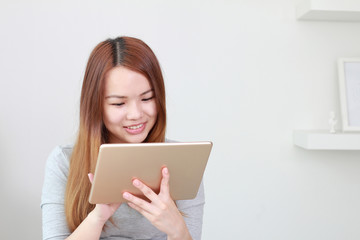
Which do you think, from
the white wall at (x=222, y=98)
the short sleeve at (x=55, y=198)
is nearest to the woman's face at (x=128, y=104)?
the short sleeve at (x=55, y=198)

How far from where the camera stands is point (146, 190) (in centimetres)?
113

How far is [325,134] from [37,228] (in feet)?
4.59

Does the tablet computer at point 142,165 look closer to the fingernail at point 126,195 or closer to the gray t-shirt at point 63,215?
the fingernail at point 126,195

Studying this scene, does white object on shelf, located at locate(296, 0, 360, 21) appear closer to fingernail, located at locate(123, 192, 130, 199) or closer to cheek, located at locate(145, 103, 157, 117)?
cheek, located at locate(145, 103, 157, 117)

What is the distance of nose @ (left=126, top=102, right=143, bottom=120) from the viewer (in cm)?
131

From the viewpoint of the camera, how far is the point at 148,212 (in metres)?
1.15

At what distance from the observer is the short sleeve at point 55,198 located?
4.38 feet

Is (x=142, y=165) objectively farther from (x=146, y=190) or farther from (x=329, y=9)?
(x=329, y=9)

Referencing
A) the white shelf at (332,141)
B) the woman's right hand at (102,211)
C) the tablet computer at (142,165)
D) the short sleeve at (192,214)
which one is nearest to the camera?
the tablet computer at (142,165)

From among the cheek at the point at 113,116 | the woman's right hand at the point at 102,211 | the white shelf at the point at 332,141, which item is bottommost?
the woman's right hand at the point at 102,211

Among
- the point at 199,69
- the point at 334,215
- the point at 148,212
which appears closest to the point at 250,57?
the point at 199,69

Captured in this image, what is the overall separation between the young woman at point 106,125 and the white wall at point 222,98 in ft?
2.59

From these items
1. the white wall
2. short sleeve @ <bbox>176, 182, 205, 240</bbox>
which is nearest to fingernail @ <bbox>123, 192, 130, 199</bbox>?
short sleeve @ <bbox>176, 182, 205, 240</bbox>

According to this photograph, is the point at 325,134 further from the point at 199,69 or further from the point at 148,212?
the point at 148,212
